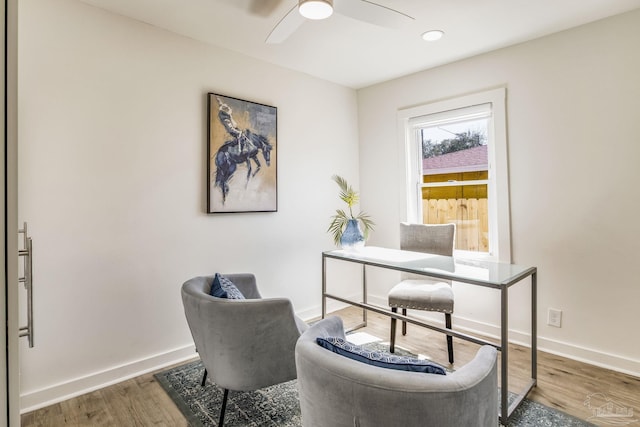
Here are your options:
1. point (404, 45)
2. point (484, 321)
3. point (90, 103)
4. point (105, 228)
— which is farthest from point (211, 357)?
point (404, 45)

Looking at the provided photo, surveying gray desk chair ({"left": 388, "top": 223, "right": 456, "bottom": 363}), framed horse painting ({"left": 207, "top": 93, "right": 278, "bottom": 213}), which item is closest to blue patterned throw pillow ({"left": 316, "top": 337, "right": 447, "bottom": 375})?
gray desk chair ({"left": 388, "top": 223, "right": 456, "bottom": 363})

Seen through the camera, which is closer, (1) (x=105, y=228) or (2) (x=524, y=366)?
(1) (x=105, y=228)

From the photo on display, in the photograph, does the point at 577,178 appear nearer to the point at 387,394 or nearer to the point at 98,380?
the point at 387,394

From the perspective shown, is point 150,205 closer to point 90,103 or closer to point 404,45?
point 90,103

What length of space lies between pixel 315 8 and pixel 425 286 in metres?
2.06

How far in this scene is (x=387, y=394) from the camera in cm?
94

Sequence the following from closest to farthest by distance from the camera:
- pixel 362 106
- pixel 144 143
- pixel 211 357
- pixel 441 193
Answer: pixel 211 357
pixel 144 143
pixel 441 193
pixel 362 106

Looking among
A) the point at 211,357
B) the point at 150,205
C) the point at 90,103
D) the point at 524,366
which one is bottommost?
the point at 524,366

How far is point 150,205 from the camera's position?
2510 mm

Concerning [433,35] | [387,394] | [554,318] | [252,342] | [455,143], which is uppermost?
[433,35]

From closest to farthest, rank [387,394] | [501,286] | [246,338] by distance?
[387,394] → [246,338] → [501,286]

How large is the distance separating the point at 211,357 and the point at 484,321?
247 centimetres

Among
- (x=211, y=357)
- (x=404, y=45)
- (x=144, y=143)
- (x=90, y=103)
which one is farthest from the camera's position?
(x=404, y=45)

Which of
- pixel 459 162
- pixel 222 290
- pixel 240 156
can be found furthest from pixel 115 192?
pixel 459 162
